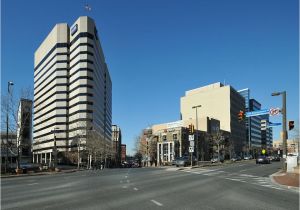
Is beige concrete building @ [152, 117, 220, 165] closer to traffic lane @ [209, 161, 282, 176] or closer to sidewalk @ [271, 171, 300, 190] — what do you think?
traffic lane @ [209, 161, 282, 176]

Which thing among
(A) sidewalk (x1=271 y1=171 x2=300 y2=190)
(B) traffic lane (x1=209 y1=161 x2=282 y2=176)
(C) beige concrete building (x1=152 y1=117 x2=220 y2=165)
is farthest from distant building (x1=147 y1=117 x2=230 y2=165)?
(A) sidewalk (x1=271 y1=171 x2=300 y2=190)

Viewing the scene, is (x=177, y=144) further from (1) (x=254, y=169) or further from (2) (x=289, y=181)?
(2) (x=289, y=181)

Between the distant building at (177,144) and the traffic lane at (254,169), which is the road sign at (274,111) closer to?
the traffic lane at (254,169)

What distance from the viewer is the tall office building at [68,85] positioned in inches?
6142

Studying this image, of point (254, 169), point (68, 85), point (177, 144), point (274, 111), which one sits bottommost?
point (254, 169)

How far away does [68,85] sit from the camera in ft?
544

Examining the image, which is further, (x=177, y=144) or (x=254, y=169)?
(x=177, y=144)

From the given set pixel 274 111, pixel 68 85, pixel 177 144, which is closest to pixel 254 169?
pixel 274 111

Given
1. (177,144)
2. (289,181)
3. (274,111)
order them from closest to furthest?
(289,181) < (274,111) < (177,144)

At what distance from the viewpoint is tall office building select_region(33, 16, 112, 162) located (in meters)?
156

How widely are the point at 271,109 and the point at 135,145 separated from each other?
122822 millimetres

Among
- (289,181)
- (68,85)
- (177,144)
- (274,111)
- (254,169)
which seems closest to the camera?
(289,181)

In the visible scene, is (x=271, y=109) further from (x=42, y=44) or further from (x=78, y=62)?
(x=42, y=44)

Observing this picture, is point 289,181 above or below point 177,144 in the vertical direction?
above
